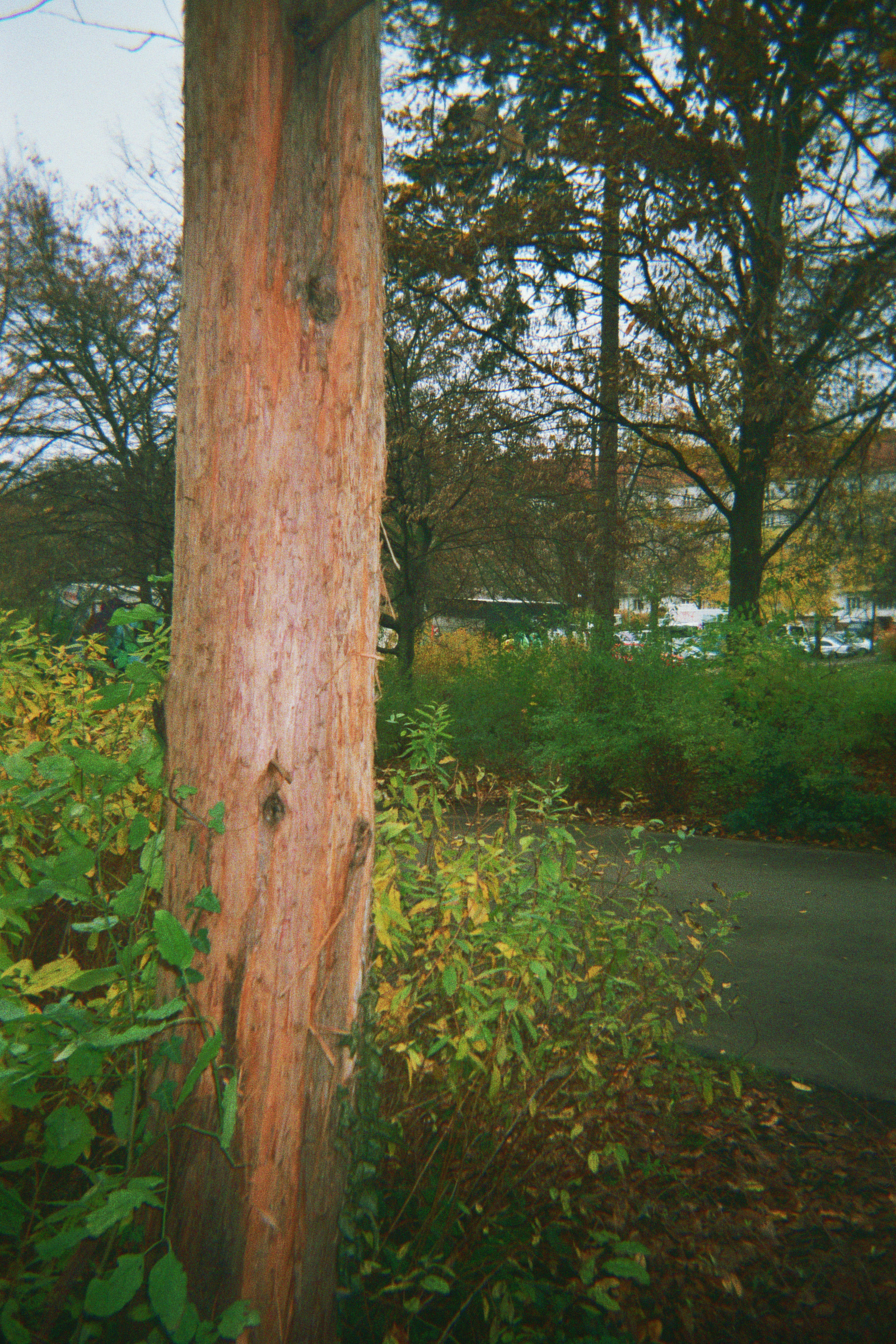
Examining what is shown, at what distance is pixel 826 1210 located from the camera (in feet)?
7.65

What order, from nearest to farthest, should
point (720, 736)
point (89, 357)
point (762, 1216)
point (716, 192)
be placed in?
point (762, 1216) < point (720, 736) < point (716, 192) < point (89, 357)

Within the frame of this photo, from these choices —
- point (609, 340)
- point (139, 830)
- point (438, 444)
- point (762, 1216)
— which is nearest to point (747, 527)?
point (609, 340)

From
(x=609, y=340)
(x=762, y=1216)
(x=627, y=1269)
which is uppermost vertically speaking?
(x=609, y=340)

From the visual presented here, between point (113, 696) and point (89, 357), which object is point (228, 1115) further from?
point (89, 357)

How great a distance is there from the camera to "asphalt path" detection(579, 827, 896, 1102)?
10.6 ft

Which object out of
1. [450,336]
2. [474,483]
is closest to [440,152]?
[450,336]

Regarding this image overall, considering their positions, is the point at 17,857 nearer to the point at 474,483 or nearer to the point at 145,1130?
the point at 145,1130

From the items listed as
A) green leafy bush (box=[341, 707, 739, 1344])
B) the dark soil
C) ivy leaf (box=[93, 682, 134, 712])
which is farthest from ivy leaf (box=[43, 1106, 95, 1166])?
the dark soil

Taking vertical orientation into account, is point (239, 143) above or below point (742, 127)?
below

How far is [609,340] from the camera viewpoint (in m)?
10.5

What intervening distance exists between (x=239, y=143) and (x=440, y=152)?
9.32 metres

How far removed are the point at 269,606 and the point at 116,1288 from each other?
1.15 m

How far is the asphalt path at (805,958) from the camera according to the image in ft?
10.6

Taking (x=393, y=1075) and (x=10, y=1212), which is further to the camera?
(x=393, y=1075)
